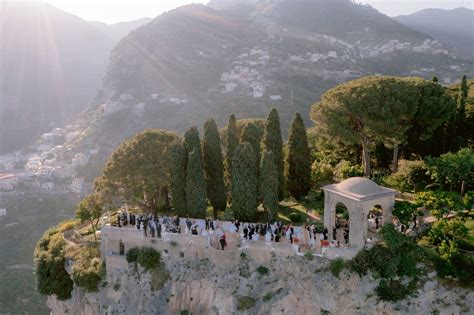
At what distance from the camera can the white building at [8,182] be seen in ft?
322

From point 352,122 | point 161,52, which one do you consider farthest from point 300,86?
point 352,122

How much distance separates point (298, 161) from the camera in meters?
32.0

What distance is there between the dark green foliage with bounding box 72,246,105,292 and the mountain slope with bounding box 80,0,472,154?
207 feet

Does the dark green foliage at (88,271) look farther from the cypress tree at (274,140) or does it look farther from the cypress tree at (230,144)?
the cypress tree at (274,140)

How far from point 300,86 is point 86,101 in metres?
107

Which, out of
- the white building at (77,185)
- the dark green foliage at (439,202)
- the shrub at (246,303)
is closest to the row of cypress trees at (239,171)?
the shrub at (246,303)

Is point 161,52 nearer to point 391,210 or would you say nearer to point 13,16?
point 13,16

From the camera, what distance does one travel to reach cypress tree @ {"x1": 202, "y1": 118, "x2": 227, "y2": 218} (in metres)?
30.5

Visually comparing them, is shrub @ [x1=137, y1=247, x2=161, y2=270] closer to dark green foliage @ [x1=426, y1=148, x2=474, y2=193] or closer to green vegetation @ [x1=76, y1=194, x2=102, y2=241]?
green vegetation @ [x1=76, y1=194, x2=102, y2=241]

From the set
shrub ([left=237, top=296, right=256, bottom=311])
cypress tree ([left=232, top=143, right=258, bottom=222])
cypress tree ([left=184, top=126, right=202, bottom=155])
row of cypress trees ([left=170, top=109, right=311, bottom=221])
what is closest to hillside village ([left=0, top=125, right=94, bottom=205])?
row of cypress trees ([left=170, top=109, right=311, bottom=221])

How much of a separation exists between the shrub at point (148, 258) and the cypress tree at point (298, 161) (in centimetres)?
1280

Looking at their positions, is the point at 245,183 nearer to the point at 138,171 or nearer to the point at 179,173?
the point at 179,173

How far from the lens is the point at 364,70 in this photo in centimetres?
11762

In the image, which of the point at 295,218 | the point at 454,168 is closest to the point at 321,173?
the point at 295,218
